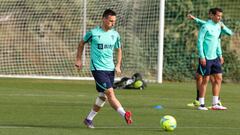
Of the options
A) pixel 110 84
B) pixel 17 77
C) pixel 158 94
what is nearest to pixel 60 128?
pixel 110 84

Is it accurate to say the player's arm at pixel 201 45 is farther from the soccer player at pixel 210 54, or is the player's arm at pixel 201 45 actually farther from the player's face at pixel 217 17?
the player's face at pixel 217 17

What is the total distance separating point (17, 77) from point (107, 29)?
12.9 meters

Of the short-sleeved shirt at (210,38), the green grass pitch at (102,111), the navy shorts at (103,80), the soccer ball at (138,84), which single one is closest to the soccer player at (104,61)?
the navy shorts at (103,80)

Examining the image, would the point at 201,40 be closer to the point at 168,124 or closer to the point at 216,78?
the point at 216,78

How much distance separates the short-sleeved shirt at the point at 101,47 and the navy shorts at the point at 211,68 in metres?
3.76

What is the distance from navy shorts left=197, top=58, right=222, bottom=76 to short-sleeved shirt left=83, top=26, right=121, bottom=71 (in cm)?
376

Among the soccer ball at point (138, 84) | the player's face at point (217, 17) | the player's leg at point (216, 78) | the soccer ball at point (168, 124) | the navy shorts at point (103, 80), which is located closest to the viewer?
the soccer ball at point (168, 124)

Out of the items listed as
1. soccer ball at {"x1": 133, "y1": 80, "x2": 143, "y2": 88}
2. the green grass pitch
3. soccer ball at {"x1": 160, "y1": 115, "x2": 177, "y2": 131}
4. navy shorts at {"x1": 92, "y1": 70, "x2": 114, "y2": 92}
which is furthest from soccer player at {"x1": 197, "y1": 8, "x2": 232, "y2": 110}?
soccer ball at {"x1": 133, "y1": 80, "x2": 143, "y2": 88}

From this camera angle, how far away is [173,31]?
1048 inches

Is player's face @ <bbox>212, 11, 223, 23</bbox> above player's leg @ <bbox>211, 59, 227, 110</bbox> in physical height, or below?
above

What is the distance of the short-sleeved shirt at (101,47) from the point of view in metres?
12.0

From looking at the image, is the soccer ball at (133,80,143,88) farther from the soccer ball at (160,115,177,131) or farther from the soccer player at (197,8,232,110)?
the soccer ball at (160,115,177,131)

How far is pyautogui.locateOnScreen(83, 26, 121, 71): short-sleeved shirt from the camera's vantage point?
1196 centimetres

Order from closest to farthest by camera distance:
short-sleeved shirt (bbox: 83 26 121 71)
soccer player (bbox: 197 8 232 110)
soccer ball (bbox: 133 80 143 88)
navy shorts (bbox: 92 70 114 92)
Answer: navy shorts (bbox: 92 70 114 92) → short-sleeved shirt (bbox: 83 26 121 71) → soccer player (bbox: 197 8 232 110) → soccer ball (bbox: 133 80 143 88)
